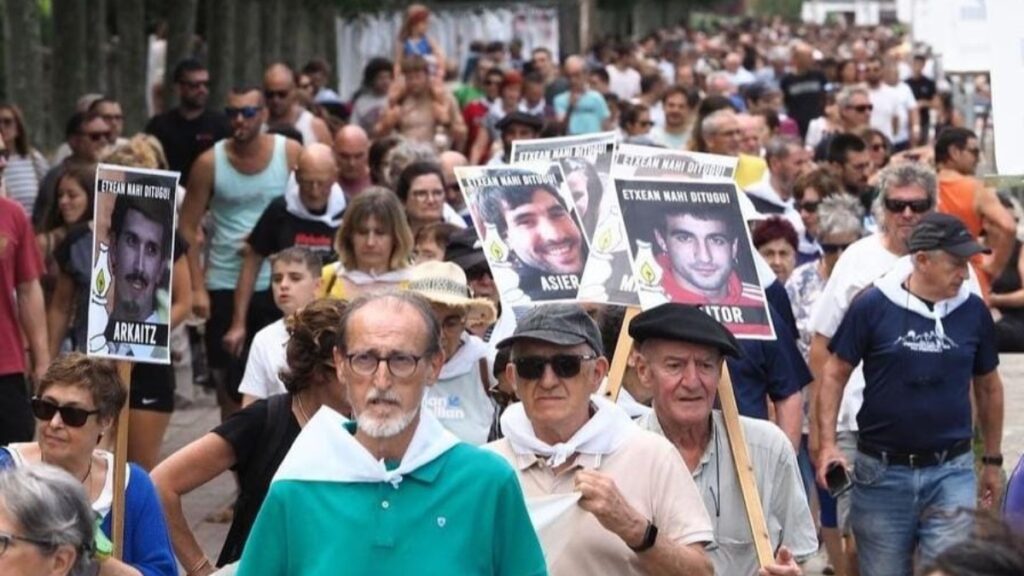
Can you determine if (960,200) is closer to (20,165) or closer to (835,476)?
(835,476)

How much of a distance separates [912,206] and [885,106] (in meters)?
13.7

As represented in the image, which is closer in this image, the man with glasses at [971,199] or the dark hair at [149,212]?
the dark hair at [149,212]

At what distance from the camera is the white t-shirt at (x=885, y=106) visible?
23.8 meters

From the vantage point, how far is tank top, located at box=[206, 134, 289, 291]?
1328cm

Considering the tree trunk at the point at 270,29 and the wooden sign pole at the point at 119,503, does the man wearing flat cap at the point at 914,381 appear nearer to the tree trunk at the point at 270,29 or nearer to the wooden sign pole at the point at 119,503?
the wooden sign pole at the point at 119,503

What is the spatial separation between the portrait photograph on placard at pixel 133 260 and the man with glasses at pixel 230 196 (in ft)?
17.3

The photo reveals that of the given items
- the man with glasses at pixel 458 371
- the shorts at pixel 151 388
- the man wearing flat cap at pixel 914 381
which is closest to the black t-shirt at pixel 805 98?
the shorts at pixel 151 388

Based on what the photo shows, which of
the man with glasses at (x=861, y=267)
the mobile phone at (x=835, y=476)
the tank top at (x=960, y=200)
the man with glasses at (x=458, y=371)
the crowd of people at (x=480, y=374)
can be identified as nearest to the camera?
the crowd of people at (x=480, y=374)

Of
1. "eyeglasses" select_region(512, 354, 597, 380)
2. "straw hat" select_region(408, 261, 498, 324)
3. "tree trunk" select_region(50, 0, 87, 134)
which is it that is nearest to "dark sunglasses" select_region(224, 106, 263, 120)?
"straw hat" select_region(408, 261, 498, 324)

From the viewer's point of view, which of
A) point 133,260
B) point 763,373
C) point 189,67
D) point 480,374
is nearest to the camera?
point 133,260

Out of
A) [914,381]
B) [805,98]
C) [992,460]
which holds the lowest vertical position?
[805,98]

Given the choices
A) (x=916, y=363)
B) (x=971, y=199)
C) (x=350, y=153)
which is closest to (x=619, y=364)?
(x=916, y=363)

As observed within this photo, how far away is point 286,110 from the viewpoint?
17312 mm

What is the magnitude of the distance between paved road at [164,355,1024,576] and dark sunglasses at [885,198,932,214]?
1.53 meters
